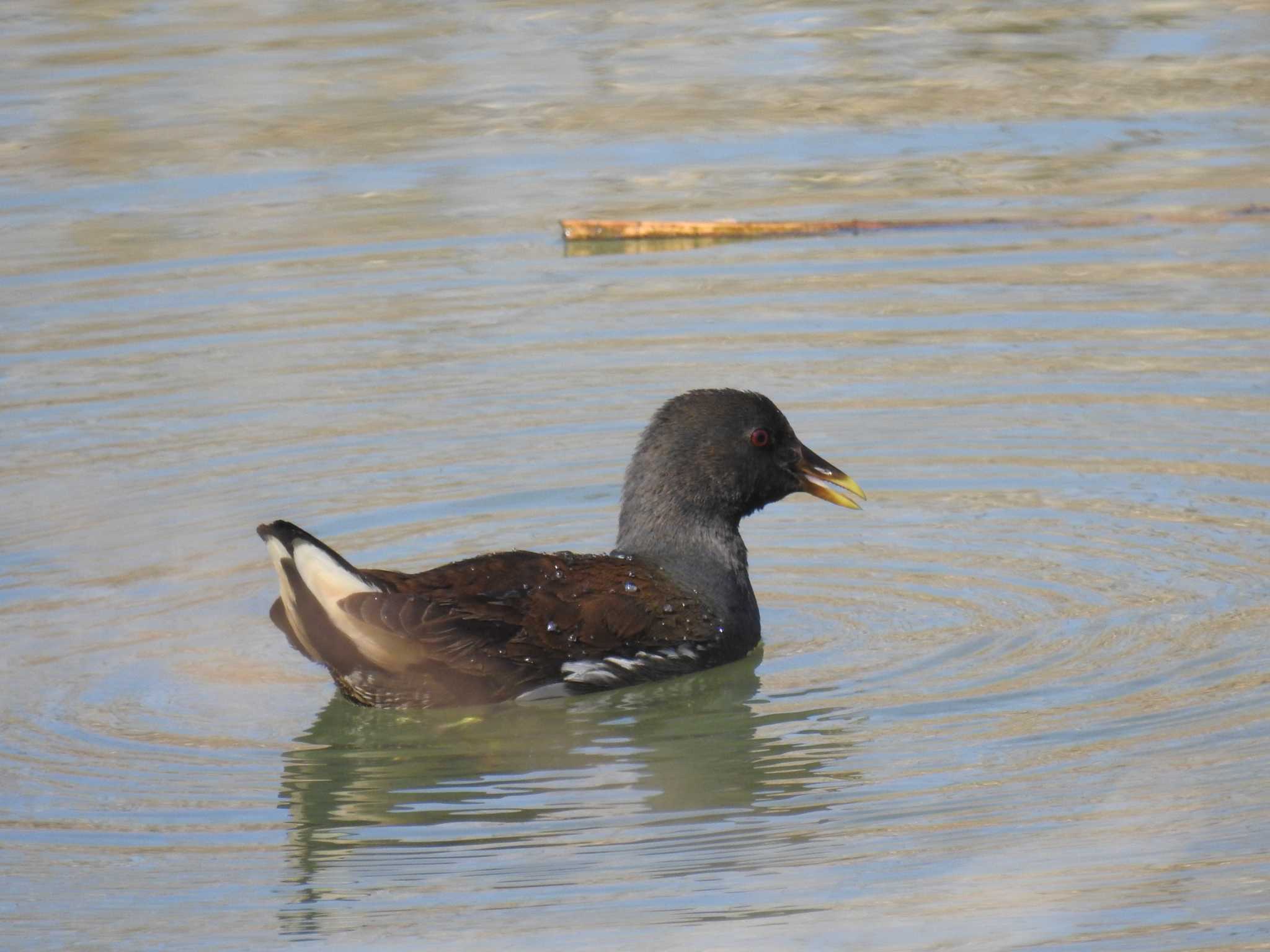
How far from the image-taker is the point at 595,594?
7652 mm

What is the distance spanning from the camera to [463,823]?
21.1ft

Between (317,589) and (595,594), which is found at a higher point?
(317,589)

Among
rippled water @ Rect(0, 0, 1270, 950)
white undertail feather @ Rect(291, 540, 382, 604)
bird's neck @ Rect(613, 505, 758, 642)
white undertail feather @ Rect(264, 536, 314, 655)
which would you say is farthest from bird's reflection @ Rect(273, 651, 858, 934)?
white undertail feather @ Rect(291, 540, 382, 604)

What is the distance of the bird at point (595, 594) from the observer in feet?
23.4

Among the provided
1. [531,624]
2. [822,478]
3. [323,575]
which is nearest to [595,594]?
[531,624]

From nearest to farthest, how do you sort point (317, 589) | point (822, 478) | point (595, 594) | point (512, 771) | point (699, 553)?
1. point (512, 771)
2. point (317, 589)
3. point (595, 594)
4. point (699, 553)
5. point (822, 478)

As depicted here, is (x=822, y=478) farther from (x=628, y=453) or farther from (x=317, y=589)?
(x=317, y=589)

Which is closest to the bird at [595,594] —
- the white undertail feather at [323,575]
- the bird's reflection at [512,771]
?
the white undertail feather at [323,575]

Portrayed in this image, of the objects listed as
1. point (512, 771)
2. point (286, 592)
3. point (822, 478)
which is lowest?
point (512, 771)

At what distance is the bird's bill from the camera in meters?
8.42

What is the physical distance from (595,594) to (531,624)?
0.27 m

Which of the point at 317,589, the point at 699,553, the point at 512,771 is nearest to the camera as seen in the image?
the point at 512,771

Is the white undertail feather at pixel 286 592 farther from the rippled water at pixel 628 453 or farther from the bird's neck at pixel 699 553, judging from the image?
the bird's neck at pixel 699 553

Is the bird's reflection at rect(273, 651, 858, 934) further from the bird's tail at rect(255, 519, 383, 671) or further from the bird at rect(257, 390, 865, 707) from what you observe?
the bird's tail at rect(255, 519, 383, 671)
